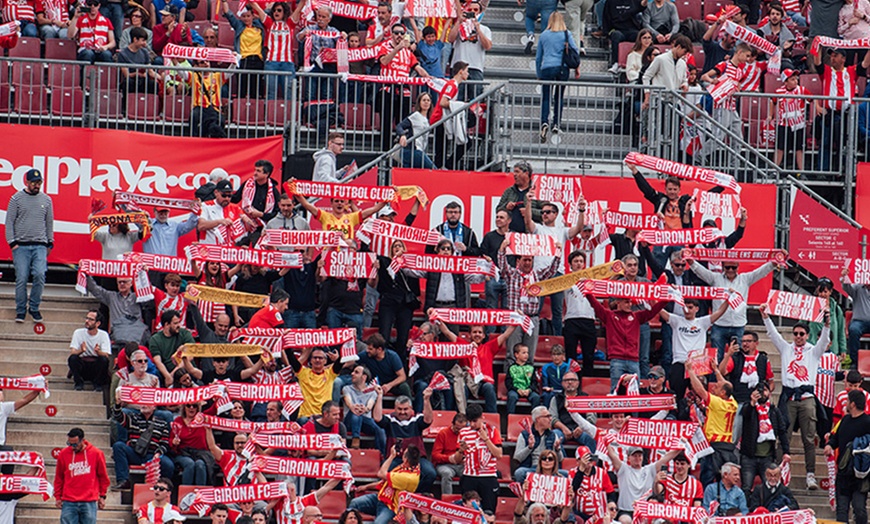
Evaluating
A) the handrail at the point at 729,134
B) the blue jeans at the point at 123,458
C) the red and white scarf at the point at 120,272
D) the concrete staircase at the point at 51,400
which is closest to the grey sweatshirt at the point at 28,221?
the red and white scarf at the point at 120,272

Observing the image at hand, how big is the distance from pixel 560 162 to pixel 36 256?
7954 mm

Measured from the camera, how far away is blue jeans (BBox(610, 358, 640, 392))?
30047mm

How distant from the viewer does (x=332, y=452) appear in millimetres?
27734

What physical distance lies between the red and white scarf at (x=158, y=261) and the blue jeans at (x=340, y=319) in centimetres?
202

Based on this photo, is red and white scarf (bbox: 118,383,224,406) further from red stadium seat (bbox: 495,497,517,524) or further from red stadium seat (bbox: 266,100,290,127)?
red stadium seat (bbox: 266,100,290,127)

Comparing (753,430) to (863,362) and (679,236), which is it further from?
(679,236)

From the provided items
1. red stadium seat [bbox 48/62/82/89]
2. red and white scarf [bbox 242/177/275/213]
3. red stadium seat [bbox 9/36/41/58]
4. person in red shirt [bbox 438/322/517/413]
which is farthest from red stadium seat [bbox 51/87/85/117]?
person in red shirt [bbox 438/322/517/413]

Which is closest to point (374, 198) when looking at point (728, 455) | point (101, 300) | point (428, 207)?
point (428, 207)

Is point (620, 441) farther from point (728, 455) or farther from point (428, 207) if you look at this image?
point (428, 207)

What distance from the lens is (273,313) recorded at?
29672mm

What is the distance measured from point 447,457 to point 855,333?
6.42 metres

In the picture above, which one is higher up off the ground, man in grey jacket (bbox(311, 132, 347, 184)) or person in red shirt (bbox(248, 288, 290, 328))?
man in grey jacket (bbox(311, 132, 347, 184))

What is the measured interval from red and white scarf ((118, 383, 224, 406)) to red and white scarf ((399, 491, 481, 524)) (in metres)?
2.70

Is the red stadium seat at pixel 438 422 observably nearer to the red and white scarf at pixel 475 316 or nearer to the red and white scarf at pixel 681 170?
the red and white scarf at pixel 475 316
